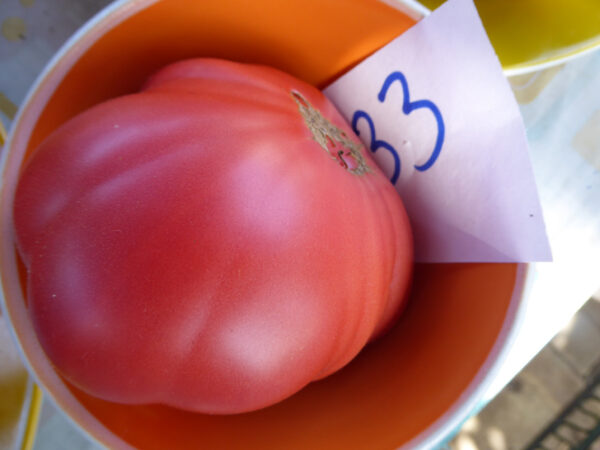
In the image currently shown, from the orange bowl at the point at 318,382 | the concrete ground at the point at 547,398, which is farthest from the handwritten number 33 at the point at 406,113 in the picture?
the concrete ground at the point at 547,398

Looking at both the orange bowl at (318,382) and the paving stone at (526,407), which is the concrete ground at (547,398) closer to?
the paving stone at (526,407)

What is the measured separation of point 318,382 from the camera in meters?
0.40

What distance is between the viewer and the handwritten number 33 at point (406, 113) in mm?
393

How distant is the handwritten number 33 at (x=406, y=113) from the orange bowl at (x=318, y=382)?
31 millimetres

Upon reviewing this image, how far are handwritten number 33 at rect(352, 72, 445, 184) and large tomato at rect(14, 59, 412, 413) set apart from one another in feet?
0.32

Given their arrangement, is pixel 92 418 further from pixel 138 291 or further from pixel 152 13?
pixel 152 13

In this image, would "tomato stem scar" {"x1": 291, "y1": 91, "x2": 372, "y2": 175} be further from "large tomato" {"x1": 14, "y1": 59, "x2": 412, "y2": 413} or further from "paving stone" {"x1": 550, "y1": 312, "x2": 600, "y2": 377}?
"paving stone" {"x1": 550, "y1": 312, "x2": 600, "y2": 377}

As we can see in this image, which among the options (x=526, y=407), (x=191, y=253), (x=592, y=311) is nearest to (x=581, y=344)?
(x=592, y=311)

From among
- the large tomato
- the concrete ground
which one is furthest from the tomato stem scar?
the concrete ground

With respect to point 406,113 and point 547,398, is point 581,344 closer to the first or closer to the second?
point 547,398

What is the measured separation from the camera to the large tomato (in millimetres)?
272

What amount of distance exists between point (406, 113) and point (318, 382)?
0.21 meters

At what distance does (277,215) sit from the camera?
0.95ft

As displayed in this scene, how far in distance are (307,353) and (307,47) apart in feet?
0.79
